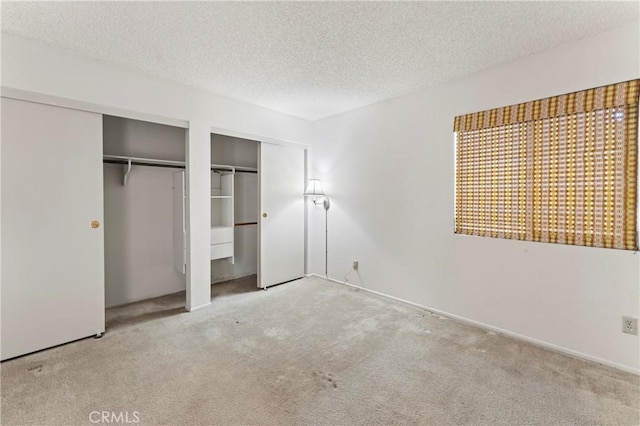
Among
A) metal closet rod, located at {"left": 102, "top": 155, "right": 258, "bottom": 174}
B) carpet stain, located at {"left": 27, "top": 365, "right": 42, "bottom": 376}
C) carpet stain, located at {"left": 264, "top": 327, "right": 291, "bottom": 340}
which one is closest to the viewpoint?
carpet stain, located at {"left": 27, "top": 365, "right": 42, "bottom": 376}

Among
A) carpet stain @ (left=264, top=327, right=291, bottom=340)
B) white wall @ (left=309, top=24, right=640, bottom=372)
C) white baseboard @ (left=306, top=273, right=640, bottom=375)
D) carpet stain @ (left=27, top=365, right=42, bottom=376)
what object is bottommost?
carpet stain @ (left=27, top=365, right=42, bottom=376)

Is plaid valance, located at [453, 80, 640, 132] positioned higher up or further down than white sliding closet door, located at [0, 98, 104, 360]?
higher up

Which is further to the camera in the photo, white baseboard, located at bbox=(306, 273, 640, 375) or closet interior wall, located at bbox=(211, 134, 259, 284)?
closet interior wall, located at bbox=(211, 134, 259, 284)

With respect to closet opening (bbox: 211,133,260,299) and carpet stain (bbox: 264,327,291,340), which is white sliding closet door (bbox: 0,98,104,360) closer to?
closet opening (bbox: 211,133,260,299)

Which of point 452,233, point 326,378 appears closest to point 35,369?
point 326,378

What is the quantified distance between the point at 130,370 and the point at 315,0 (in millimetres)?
2912

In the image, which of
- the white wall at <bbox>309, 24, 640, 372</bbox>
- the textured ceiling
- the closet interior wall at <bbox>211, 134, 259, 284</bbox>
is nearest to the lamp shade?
the white wall at <bbox>309, 24, 640, 372</bbox>

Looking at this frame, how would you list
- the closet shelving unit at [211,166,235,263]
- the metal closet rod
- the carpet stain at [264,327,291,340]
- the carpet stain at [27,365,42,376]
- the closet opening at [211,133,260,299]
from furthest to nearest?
1. the closet opening at [211,133,260,299]
2. the closet shelving unit at [211,166,235,263]
3. the metal closet rod
4. the carpet stain at [264,327,291,340]
5. the carpet stain at [27,365,42,376]

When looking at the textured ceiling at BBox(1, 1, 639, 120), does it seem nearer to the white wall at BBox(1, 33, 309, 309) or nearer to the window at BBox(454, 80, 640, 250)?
the white wall at BBox(1, 33, 309, 309)

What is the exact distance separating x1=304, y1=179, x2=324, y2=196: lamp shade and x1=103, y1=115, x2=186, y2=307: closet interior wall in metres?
1.83

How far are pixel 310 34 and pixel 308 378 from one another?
2572 mm

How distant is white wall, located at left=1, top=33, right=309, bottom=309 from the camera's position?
7.75 ft

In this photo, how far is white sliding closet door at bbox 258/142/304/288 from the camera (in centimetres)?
420

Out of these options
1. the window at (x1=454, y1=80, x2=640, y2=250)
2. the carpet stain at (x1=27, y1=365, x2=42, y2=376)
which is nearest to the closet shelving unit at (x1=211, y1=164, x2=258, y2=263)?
the carpet stain at (x1=27, y1=365, x2=42, y2=376)
